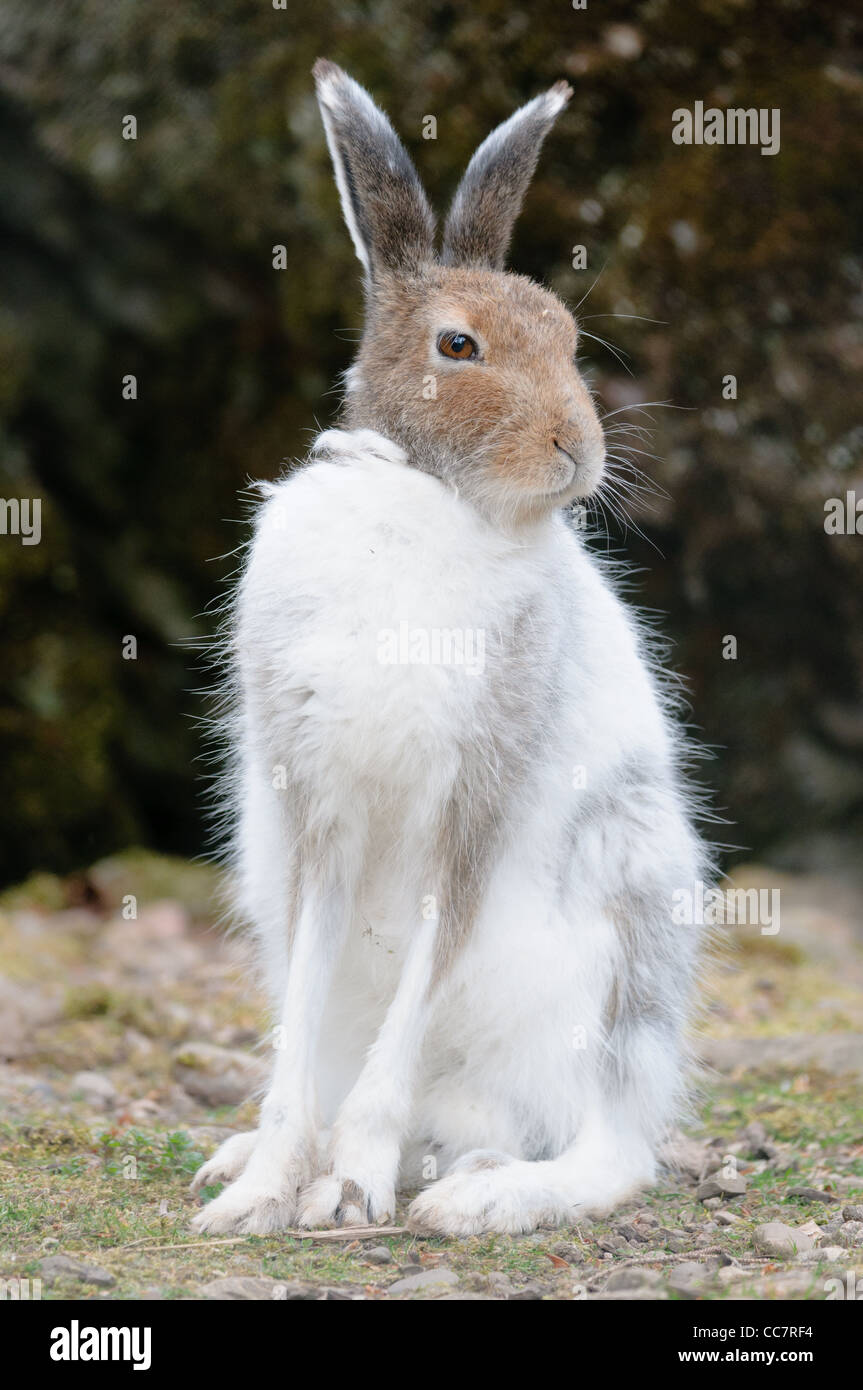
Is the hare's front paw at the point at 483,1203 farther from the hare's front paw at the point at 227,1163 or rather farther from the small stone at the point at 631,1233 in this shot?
the hare's front paw at the point at 227,1163

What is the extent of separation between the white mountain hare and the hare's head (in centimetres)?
1

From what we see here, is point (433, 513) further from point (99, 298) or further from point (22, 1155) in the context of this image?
A: point (99, 298)

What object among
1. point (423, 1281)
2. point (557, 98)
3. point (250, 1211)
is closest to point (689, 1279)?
point (423, 1281)

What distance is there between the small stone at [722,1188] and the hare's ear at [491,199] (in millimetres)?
3000

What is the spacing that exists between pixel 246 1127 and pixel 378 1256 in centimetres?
170

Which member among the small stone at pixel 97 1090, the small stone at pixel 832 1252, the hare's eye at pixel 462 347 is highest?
the hare's eye at pixel 462 347

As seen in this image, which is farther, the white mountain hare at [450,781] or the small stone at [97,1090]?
the small stone at [97,1090]

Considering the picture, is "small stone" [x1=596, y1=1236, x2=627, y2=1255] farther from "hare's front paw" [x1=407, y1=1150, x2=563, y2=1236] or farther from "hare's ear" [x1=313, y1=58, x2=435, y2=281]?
"hare's ear" [x1=313, y1=58, x2=435, y2=281]

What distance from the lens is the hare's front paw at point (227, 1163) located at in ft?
14.8

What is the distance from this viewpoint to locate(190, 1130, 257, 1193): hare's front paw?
4.52 meters

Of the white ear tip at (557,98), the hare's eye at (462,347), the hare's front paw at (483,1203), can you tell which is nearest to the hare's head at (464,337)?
the hare's eye at (462,347)

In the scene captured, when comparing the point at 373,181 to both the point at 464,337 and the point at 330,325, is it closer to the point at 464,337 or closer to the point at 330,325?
the point at 464,337

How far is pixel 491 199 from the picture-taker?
464cm
